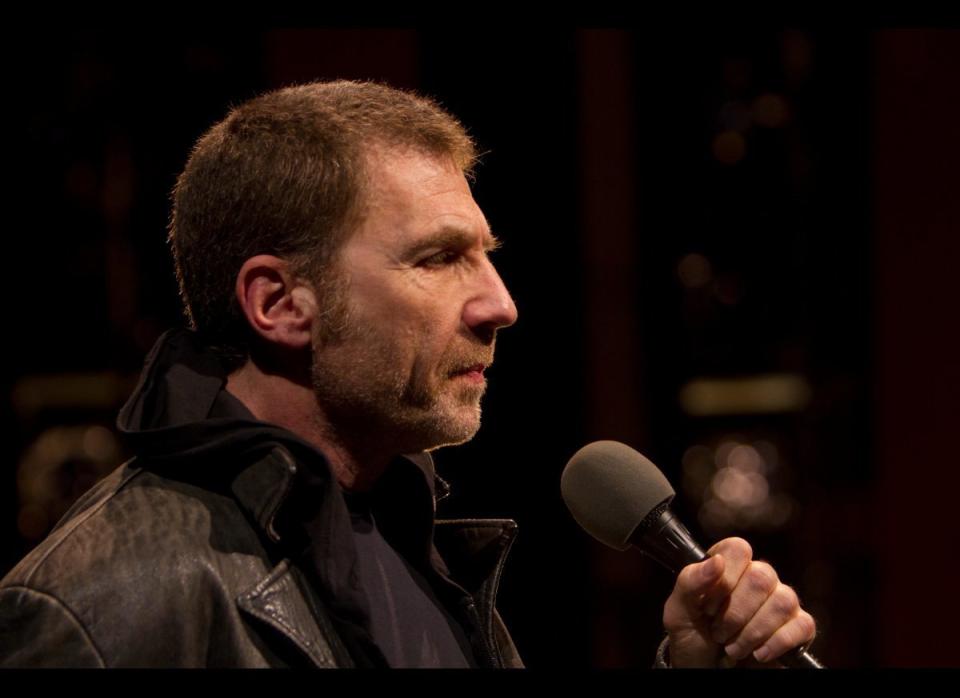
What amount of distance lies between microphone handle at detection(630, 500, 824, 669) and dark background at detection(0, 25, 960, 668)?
2.00 meters

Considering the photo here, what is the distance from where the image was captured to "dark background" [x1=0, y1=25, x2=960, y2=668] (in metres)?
3.90

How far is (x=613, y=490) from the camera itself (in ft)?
4.91

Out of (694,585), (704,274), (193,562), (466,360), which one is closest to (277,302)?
(466,360)

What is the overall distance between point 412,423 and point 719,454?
9.67 ft

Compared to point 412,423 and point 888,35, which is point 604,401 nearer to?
point 888,35

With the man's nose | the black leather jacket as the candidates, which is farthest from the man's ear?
the man's nose

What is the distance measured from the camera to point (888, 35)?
418 cm

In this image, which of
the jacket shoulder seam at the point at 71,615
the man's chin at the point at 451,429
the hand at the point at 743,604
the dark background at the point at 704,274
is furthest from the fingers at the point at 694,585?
the dark background at the point at 704,274

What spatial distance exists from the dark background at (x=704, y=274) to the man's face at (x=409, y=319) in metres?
1.90

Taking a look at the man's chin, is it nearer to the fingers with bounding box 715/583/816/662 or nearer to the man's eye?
the man's eye

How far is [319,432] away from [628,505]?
42cm

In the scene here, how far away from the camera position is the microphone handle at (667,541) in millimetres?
1414

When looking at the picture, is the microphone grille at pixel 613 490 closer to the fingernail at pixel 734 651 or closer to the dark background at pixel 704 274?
the fingernail at pixel 734 651

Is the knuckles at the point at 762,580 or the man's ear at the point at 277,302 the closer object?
the knuckles at the point at 762,580
